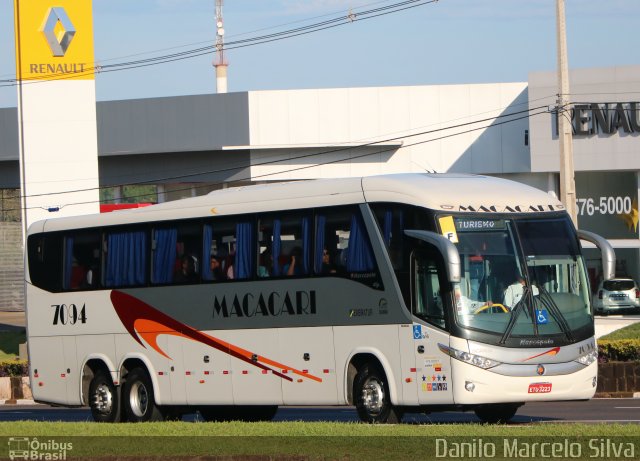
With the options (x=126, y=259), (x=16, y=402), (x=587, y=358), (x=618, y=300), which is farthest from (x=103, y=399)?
(x=618, y=300)

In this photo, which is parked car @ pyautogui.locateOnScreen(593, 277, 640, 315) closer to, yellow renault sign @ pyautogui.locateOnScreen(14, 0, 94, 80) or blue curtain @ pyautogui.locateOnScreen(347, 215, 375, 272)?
yellow renault sign @ pyautogui.locateOnScreen(14, 0, 94, 80)

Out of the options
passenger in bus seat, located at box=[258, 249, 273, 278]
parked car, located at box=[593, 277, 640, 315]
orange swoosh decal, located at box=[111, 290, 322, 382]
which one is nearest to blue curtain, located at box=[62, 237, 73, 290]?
orange swoosh decal, located at box=[111, 290, 322, 382]

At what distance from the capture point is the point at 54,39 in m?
47.2

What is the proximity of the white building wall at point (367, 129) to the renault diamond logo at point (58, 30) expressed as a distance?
11.5m

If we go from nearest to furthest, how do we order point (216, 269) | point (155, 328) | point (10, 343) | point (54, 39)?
1. point (216, 269)
2. point (155, 328)
3. point (10, 343)
4. point (54, 39)

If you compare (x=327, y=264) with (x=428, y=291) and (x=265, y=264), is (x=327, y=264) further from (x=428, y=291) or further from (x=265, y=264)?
(x=428, y=291)

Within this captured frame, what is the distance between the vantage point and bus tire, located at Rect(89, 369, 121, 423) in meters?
21.4

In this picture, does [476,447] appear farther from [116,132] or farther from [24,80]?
[116,132]

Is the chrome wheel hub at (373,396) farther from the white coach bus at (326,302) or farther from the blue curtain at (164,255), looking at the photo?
the blue curtain at (164,255)

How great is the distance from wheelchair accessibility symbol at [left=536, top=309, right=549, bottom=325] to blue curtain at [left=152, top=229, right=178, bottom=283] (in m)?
6.48

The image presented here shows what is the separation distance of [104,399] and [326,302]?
17.8 feet

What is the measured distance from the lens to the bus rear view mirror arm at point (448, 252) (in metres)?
15.7

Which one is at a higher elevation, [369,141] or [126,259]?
[369,141]

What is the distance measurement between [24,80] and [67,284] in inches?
1029
